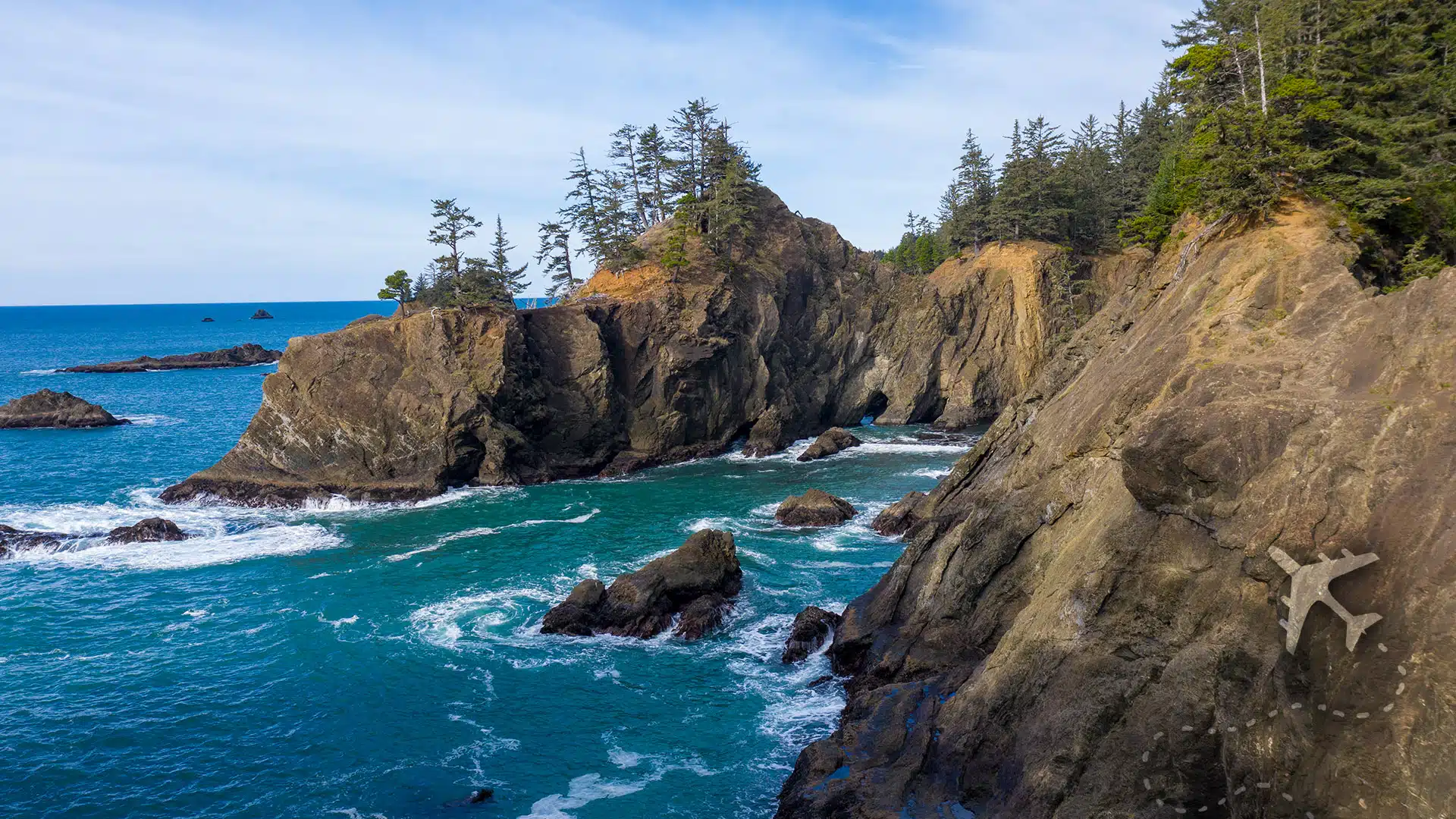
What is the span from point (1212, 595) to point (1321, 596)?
315cm

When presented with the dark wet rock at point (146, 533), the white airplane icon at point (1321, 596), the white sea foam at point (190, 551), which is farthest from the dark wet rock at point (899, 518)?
the dark wet rock at point (146, 533)

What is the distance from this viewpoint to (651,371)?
64.0 meters

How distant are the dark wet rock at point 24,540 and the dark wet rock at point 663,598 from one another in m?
29.6

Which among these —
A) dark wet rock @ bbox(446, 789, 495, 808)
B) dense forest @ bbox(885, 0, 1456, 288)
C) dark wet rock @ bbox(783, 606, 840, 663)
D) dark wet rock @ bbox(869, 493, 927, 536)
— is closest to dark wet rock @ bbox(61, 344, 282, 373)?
dark wet rock @ bbox(869, 493, 927, 536)

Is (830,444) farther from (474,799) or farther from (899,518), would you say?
(474,799)

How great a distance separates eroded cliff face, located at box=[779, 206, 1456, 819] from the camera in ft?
41.9

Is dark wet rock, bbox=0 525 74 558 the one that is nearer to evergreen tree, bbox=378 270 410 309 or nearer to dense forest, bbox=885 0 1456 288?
evergreen tree, bbox=378 270 410 309

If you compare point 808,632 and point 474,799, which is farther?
point 808,632

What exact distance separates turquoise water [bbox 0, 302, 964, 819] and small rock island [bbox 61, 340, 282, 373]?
98.3m

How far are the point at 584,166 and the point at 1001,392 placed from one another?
41.7m

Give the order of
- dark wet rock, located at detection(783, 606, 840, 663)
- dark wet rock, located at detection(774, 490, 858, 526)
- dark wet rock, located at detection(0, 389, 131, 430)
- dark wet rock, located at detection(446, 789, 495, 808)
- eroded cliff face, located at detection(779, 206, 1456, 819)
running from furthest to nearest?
1. dark wet rock, located at detection(0, 389, 131, 430)
2. dark wet rock, located at detection(774, 490, 858, 526)
3. dark wet rock, located at detection(783, 606, 840, 663)
4. dark wet rock, located at detection(446, 789, 495, 808)
5. eroded cliff face, located at detection(779, 206, 1456, 819)

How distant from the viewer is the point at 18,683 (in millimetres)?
28156

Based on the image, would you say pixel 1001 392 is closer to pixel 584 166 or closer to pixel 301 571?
pixel 584 166

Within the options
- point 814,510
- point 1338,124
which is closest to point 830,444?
point 814,510
